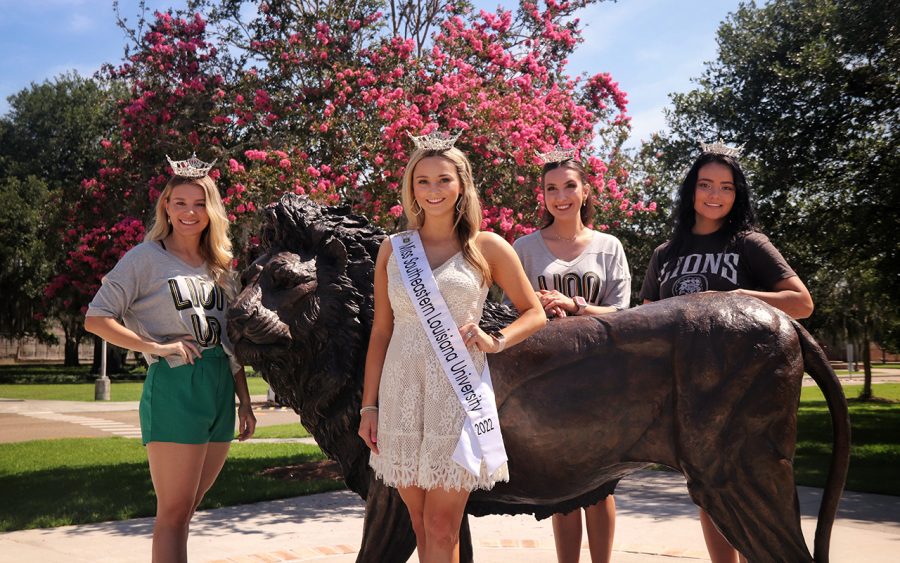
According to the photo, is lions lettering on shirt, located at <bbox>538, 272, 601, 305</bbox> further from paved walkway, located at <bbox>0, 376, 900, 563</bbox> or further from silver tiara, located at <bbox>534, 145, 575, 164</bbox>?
paved walkway, located at <bbox>0, 376, 900, 563</bbox>

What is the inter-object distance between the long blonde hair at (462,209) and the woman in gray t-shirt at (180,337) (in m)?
1.25

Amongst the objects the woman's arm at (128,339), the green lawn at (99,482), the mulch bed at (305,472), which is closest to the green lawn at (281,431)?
the green lawn at (99,482)

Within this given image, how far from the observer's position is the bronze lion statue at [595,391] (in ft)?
9.06

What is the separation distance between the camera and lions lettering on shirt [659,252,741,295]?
132 inches

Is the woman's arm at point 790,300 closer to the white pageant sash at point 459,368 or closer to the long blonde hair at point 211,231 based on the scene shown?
the white pageant sash at point 459,368

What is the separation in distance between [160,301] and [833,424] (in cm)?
287

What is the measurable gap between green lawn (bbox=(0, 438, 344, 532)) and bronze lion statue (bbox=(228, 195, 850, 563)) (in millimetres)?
4975

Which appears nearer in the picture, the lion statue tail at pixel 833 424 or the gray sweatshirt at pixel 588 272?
the lion statue tail at pixel 833 424

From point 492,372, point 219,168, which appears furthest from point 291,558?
point 219,168

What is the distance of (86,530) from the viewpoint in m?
6.35

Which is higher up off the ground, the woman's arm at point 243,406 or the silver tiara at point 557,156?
the silver tiara at point 557,156

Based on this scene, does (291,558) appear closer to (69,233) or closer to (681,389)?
(681,389)

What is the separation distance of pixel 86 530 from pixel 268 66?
5.85 meters

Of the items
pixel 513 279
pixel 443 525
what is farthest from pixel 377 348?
pixel 443 525
